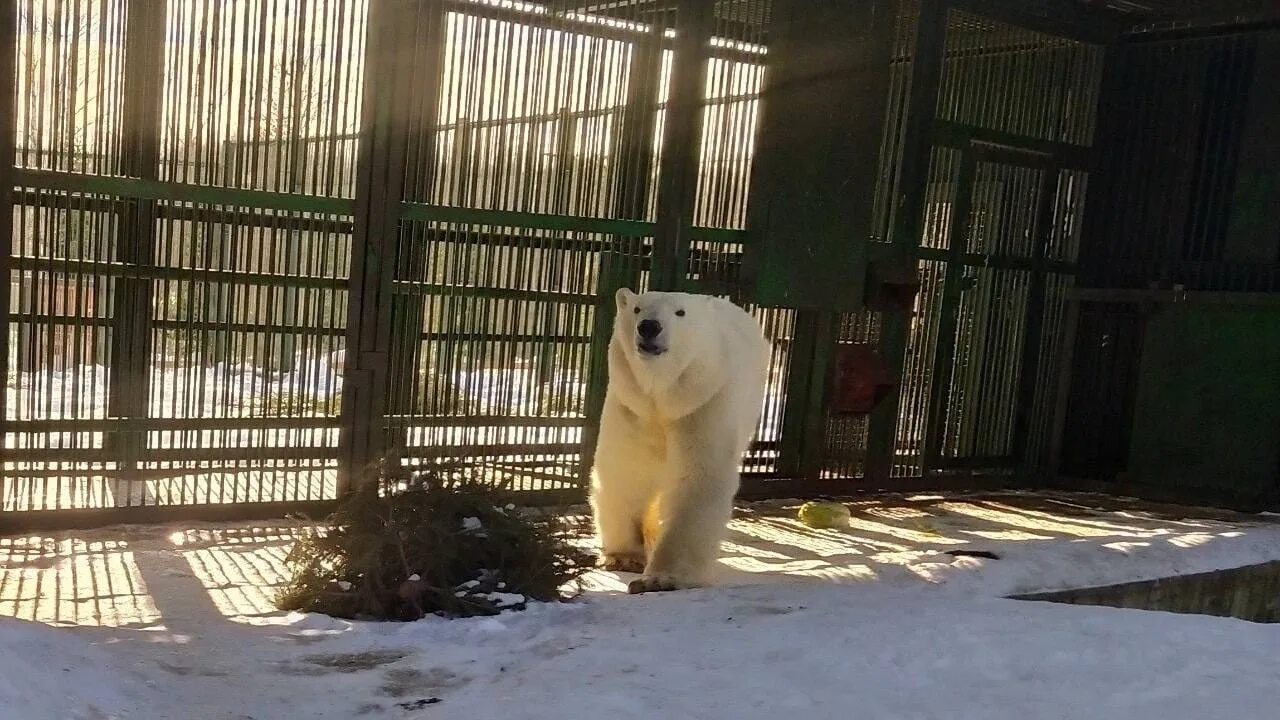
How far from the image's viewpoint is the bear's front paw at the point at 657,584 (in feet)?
14.4

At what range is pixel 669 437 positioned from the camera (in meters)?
4.77

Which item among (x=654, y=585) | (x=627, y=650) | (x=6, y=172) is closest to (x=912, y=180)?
(x=654, y=585)

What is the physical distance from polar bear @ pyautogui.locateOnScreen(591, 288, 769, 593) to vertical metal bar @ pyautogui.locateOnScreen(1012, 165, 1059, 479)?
3.50 meters

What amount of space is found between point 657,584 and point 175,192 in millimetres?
2688

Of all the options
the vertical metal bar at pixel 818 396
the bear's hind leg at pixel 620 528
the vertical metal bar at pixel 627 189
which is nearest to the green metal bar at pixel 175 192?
the vertical metal bar at pixel 627 189

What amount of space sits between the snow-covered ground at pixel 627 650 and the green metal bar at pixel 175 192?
1461 mm

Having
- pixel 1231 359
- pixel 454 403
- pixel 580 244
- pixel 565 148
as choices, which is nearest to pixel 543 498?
pixel 454 403

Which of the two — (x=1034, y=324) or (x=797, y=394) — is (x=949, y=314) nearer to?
(x=1034, y=324)

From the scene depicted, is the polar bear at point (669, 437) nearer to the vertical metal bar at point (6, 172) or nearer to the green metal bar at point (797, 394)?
the green metal bar at point (797, 394)

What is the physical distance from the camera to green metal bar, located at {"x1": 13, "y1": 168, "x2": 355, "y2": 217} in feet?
15.6

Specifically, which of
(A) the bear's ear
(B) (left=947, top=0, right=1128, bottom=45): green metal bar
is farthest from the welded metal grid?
(B) (left=947, top=0, right=1128, bottom=45): green metal bar

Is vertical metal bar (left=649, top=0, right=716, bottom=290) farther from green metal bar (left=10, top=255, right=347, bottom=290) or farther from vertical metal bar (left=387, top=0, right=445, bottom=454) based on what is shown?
green metal bar (left=10, top=255, right=347, bottom=290)

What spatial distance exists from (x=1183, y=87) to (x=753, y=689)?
643 centimetres

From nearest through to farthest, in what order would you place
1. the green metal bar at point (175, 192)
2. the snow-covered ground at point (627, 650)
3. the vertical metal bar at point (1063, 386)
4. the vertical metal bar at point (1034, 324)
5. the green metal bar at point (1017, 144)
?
the snow-covered ground at point (627, 650), the green metal bar at point (175, 192), the green metal bar at point (1017, 144), the vertical metal bar at point (1034, 324), the vertical metal bar at point (1063, 386)
